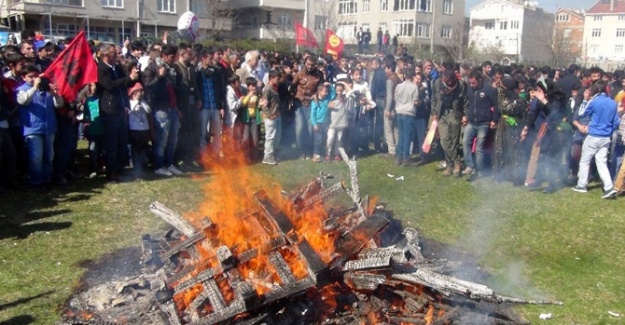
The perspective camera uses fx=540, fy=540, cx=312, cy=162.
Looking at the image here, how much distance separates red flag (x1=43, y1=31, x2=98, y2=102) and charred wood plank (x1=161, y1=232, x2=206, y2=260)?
469 centimetres

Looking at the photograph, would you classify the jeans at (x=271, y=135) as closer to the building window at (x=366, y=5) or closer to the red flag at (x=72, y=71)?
the red flag at (x=72, y=71)

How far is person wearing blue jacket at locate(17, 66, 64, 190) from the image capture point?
892cm

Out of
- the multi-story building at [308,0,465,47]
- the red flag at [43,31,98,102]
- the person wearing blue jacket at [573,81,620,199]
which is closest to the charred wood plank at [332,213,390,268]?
the red flag at [43,31,98,102]

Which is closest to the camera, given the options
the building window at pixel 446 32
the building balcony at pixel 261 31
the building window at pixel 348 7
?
the building balcony at pixel 261 31

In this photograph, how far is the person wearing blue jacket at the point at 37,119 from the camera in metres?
8.92

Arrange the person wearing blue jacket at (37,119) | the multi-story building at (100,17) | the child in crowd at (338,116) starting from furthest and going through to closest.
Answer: the multi-story building at (100,17)
the child in crowd at (338,116)
the person wearing blue jacket at (37,119)

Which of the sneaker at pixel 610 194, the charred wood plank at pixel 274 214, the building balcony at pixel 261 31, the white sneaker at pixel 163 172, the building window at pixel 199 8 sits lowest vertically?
the sneaker at pixel 610 194

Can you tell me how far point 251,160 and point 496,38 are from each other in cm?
7291

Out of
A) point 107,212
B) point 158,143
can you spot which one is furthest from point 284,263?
point 158,143

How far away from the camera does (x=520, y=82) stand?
1249 cm

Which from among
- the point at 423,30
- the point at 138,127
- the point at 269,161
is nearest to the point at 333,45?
the point at 269,161

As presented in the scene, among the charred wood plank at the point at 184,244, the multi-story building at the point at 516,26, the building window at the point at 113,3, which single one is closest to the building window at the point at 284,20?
the building window at the point at 113,3

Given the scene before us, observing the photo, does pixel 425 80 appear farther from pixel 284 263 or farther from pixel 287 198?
pixel 284 263

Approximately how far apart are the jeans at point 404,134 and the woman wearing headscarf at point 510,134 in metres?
1.93
